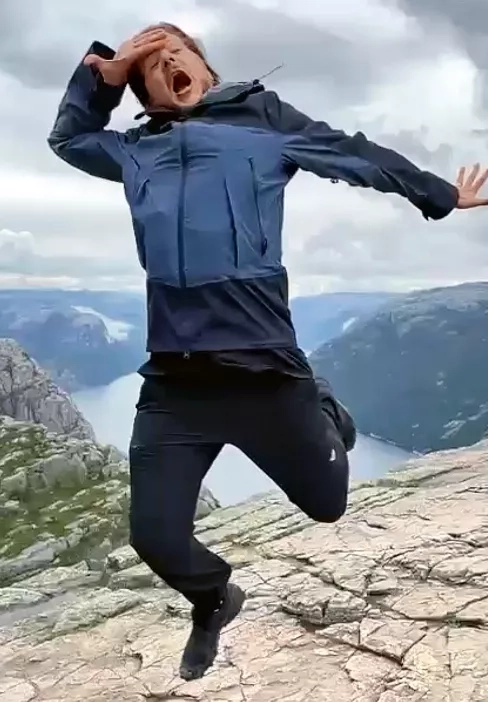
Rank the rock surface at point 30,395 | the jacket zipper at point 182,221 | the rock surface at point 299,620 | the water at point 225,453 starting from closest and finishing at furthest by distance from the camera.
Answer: the jacket zipper at point 182,221
the rock surface at point 299,620
the water at point 225,453
the rock surface at point 30,395

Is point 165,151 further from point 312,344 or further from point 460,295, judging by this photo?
point 460,295

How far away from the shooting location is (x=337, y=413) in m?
2.04

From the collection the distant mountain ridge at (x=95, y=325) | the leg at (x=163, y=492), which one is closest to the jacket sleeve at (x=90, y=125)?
the leg at (x=163, y=492)

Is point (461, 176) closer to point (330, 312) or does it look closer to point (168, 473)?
point (168, 473)

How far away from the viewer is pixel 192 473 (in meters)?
1.77

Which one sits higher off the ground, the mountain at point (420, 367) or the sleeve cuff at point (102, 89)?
the sleeve cuff at point (102, 89)

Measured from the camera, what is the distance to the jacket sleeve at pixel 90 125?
1835mm

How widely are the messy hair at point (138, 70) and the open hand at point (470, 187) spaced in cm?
56

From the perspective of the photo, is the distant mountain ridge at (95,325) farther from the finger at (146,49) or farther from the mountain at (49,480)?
the finger at (146,49)

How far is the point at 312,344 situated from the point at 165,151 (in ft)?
14.9

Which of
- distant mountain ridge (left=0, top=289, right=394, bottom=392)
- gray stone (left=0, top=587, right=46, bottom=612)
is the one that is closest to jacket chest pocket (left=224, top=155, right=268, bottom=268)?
gray stone (left=0, top=587, right=46, bottom=612)

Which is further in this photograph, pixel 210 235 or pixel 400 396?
pixel 400 396

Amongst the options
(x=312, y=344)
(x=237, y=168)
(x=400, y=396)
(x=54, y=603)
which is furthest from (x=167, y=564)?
(x=400, y=396)

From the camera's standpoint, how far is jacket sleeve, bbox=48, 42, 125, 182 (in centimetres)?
183
